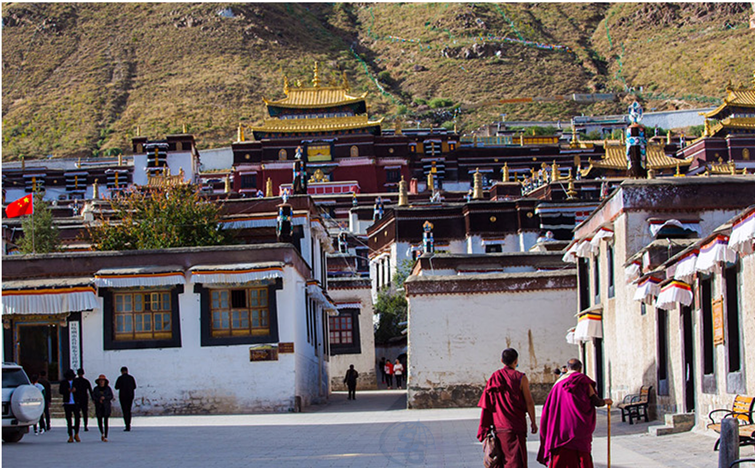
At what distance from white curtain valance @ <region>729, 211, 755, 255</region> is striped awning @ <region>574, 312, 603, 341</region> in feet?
34.8

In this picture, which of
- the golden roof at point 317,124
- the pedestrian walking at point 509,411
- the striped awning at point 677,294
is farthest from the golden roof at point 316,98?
the pedestrian walking at point 509,411

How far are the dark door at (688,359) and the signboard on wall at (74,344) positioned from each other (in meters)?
15.6

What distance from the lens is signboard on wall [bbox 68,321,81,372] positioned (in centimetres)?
2700

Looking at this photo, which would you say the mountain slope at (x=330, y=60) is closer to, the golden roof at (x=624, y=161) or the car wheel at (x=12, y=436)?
the golden roof at (x=624, y=161)

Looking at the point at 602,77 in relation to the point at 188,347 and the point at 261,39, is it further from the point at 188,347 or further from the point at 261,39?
the point at 188,347

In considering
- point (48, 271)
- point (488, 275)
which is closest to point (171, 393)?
point (48, 271)

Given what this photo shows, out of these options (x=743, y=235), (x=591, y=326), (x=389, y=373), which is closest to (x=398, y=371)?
(x=389, y=373)

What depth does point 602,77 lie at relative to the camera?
13962 centimetres

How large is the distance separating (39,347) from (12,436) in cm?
932

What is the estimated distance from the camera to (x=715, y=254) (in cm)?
1480

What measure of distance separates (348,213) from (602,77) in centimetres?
8376

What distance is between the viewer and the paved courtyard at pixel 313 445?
584 inches

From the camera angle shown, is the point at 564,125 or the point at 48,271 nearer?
the point at 48,271

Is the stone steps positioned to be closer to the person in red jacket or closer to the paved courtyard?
the paved courtyard
